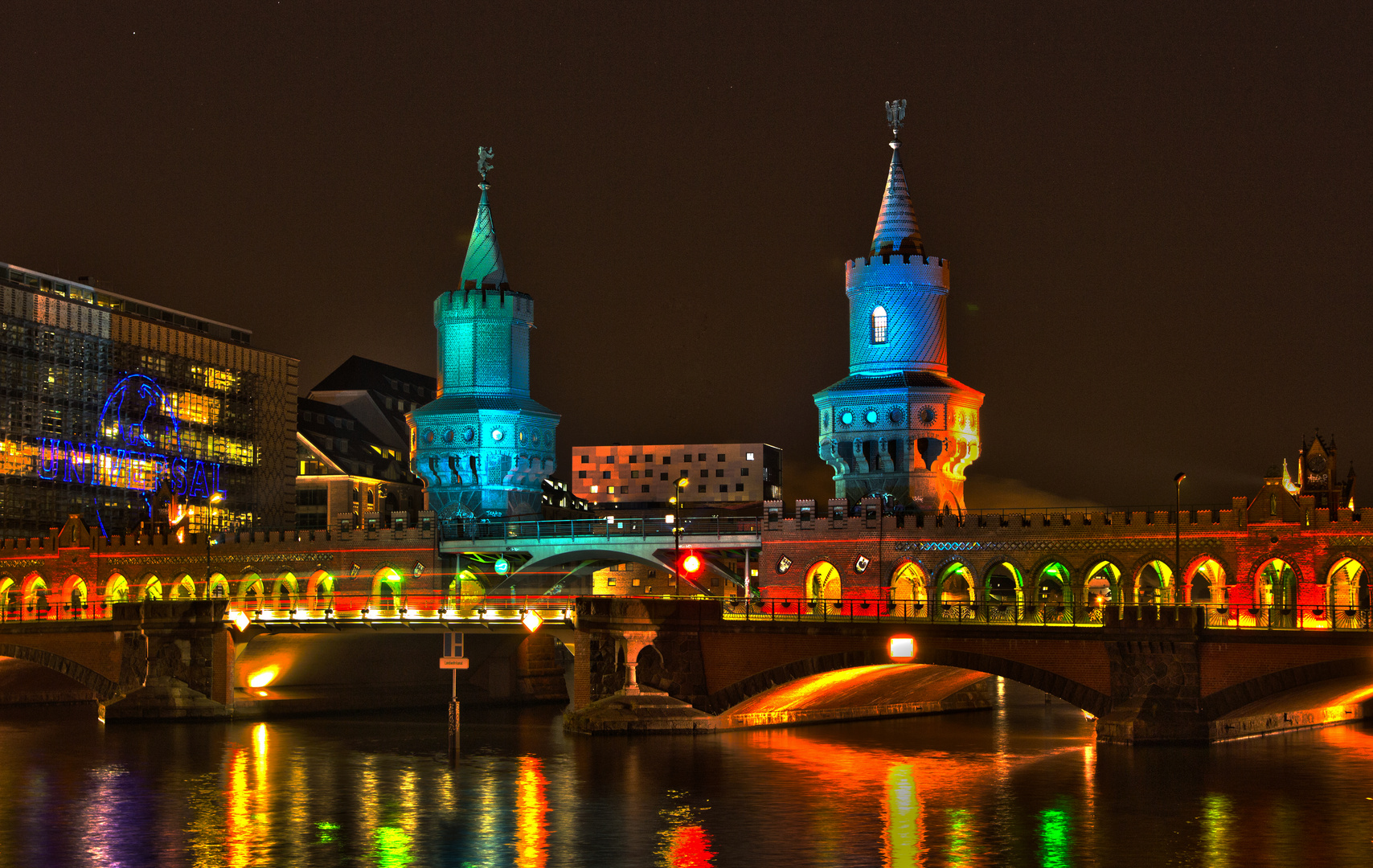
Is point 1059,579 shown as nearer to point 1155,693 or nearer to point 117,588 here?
point 1155,693

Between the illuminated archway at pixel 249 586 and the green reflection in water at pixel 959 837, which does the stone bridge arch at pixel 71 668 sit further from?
the green reflection in water at pixel 959 837

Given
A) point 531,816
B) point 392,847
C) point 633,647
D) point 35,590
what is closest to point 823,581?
point 633,647

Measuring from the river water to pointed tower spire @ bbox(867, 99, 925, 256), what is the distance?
31249 mm

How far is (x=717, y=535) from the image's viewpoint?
105 metres

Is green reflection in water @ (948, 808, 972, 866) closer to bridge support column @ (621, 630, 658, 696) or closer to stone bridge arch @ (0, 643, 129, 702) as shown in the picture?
bridge support column @ (621, 630, 658, 696)

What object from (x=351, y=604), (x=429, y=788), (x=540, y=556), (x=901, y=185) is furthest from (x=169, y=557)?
(x=429, y=788)

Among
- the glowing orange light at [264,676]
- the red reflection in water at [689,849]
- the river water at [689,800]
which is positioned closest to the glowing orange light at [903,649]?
the river water at [689,800]

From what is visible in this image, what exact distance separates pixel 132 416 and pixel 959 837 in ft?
393

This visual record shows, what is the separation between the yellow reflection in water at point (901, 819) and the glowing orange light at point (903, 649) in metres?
6.68

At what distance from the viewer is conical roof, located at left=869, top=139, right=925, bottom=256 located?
105 m

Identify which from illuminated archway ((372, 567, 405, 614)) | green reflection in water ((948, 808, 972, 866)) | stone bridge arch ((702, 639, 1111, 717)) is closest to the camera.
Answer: green reflection in water ((948, 808, 972, 866))

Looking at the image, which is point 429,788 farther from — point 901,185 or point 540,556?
point 901,185

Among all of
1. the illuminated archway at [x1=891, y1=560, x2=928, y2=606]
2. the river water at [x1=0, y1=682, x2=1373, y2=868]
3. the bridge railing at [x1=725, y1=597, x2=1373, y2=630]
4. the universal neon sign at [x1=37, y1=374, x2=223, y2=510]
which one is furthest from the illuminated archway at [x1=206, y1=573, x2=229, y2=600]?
the illuminated archway at [x1=891, y1=560, x2=928, y2=606]

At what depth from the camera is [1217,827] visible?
53312 mm
